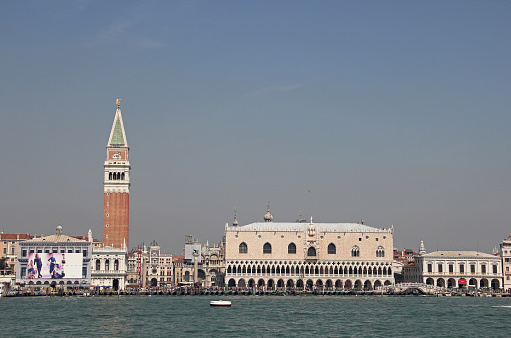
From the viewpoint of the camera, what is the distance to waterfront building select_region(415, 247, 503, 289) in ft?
395

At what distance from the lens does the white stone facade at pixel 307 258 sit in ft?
389

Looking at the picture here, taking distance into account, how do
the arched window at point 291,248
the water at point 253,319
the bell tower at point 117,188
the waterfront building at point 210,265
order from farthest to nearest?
1. the waterfront building at point 210,265
2. the bell tower at point 117,188
3. the arched window at point 291,248
4. the water at point 253,319

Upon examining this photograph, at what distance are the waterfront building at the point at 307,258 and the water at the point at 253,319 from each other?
28.2 meters

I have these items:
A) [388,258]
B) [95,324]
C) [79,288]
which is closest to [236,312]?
[95,324]

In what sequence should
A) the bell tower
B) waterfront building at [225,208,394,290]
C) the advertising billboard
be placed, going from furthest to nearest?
the bell tower, waterfront building at [225,208,394,290], the advertising billboard

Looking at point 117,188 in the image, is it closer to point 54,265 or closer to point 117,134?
point 117,134

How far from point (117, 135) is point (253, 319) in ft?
219

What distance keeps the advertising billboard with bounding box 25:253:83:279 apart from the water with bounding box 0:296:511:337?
15.8 metres

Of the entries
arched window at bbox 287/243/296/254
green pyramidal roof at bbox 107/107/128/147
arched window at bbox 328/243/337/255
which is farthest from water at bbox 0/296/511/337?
green pyramidal roof at bbox 107/107/128/147

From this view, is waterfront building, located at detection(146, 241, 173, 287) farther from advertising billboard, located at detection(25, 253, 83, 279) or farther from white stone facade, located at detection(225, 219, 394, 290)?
advertising billboard, located at detection(25, 253, 83, 279)

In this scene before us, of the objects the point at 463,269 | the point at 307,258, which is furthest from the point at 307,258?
the point at 463,269

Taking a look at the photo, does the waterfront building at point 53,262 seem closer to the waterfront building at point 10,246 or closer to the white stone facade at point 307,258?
the waterfront building at point 10,246

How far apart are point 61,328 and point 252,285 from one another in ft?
208

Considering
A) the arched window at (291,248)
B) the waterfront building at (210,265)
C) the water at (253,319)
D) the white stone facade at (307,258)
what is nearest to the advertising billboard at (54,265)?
the water at (253,319)
